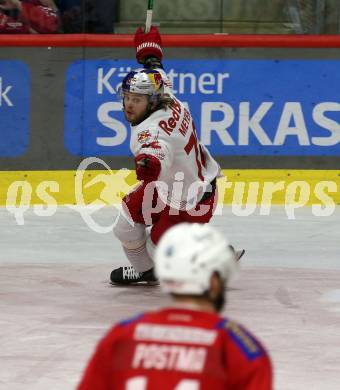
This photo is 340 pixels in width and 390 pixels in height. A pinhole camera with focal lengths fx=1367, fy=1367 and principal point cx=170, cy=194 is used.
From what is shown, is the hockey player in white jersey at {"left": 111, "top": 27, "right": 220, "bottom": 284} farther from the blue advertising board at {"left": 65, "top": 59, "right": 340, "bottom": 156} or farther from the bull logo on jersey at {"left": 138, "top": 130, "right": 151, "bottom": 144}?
the blue advertising board at {"left": 65, "top": 59, "right": 340, "bottom": 156}

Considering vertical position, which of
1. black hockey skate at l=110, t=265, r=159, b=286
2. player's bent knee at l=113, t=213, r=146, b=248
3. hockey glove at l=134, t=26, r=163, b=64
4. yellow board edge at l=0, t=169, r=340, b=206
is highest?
hockey glove at l=134, t=26, r=163, b=64

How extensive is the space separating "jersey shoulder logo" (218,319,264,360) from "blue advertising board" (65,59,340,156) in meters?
7.89

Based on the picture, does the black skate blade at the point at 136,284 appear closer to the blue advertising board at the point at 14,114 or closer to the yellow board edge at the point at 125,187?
the yellow board edge at the point at 125,187

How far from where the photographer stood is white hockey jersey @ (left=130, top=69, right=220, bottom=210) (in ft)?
24.6

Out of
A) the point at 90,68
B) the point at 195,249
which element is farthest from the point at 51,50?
the point at 195,249

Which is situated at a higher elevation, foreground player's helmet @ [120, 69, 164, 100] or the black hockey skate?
foreground player's helmet @ [120, 69, 164, 100]

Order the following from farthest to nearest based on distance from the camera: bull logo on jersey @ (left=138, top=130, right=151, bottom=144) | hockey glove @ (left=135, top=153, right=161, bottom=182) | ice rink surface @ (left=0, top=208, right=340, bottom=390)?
Result: bull logo on jersey @ (left=138, top=130, right=151, bottom=144), hockey glove @ (left=135, top=153, right=161, bottom=182), ice rink surface @ (left=0, top=208, right=340, bottom=390)

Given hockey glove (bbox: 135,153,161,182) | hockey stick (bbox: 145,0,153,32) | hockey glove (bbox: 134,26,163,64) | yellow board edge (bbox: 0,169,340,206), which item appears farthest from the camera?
yellow board edge (bbox: 0,169,340,206)

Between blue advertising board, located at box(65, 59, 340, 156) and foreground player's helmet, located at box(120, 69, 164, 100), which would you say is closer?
foreground player's helmet, located at box(120, 69, 164, 100)

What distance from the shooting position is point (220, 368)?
3068 mm

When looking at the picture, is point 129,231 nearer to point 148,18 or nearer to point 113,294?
point 113,294

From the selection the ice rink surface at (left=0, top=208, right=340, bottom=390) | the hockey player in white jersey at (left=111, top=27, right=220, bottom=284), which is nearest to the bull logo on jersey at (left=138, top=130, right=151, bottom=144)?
the hockey player in white jersey at (left=111, top=27, right=220, bottom=284)

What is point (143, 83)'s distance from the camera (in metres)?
7.54

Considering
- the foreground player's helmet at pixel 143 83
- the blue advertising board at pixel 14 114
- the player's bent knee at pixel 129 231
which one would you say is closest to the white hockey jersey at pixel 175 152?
the foreground player's helmet at pixel 143 83
